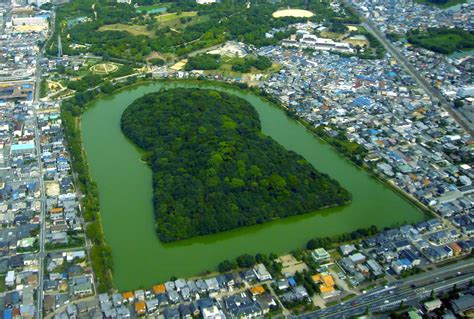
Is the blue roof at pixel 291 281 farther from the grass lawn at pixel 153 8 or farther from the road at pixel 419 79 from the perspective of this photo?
the grass lawn at pixel 153 8

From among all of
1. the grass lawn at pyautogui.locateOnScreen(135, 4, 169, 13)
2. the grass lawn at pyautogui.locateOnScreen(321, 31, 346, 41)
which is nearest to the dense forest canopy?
the grass lawn at pyautogui.locateOnScreen(321, 31, 346, 41)

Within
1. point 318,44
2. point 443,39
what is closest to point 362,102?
point 318,44

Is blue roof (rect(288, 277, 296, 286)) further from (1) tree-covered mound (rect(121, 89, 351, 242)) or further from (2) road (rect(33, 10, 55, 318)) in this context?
(2) road (rect(33, 10, 55, 318))

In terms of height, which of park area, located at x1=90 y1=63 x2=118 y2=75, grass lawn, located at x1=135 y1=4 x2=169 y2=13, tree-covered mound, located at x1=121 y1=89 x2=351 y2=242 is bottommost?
park area, located at x1=90 y1=63 x2=118 y2=75

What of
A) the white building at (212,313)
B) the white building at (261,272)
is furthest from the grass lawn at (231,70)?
the white building at (212,313)

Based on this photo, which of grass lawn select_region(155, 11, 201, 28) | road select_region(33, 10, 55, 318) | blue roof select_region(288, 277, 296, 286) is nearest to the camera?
road select_region(33, 10, 55, 318)
